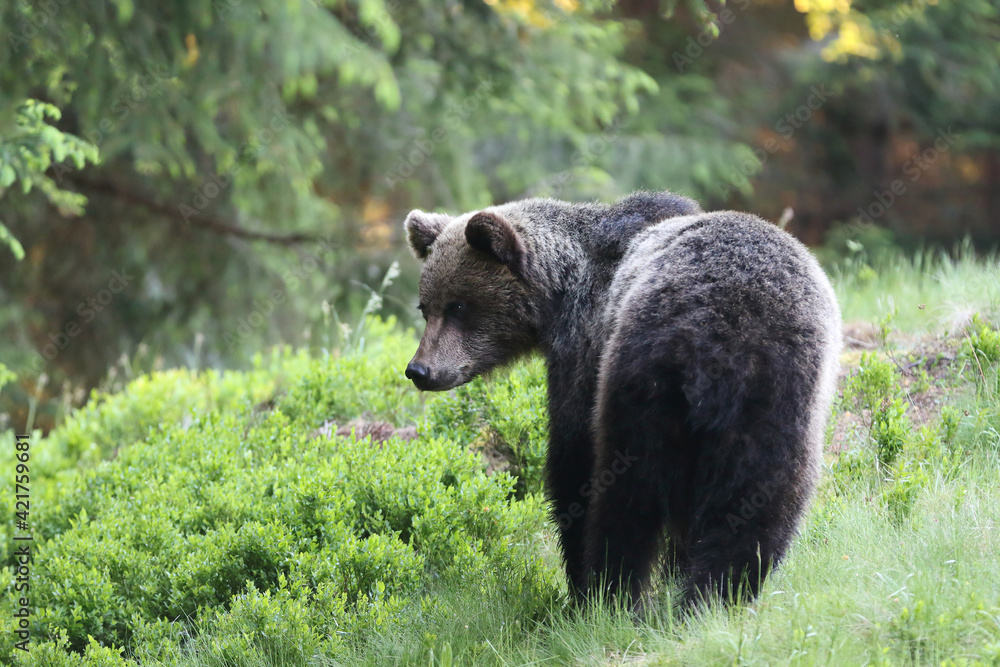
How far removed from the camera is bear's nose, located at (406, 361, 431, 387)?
4.43 meters

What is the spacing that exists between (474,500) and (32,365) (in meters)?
6.25

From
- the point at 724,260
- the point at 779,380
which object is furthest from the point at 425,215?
the point at 779,380

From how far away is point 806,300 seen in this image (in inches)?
142

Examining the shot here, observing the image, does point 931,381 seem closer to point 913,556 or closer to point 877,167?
point 913,556

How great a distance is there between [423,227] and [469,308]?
68 cm

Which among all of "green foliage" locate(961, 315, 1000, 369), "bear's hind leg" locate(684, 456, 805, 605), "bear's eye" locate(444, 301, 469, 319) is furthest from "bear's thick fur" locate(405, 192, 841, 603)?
"green foliage" locate(961, 315, 1000, 369)

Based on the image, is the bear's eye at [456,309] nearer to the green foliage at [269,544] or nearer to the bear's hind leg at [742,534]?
the green foliage at [269,544]

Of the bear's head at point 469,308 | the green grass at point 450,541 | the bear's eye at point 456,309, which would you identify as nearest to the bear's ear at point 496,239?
the bear's head at point 469,308

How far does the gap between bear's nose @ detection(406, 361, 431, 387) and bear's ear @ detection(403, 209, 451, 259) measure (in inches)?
31.1

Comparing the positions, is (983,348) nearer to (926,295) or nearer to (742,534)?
(926,295)

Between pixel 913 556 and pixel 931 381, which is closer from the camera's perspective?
pixel 913 556

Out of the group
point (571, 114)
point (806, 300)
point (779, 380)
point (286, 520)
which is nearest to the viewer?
point (779, 380)

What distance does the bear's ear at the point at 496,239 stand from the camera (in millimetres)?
4340

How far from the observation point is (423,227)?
5020 millimetres
